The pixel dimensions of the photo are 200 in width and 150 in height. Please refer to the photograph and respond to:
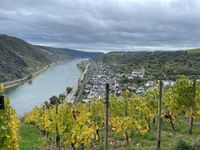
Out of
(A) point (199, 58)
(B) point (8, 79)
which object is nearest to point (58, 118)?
(A) point (199, 58)

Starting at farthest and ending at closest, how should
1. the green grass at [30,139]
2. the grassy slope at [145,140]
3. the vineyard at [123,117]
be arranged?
the green grass at [30,139]
the grassy slope at [145,140]
the vineyard at [123,117]

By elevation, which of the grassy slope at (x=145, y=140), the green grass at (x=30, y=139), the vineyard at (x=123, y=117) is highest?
the vineyard at (x=123, y=117)

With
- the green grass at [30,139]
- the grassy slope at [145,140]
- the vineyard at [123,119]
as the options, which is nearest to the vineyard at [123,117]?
the vineyard at [123,119]

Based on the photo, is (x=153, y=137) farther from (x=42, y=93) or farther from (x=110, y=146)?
(x=42, y=93)

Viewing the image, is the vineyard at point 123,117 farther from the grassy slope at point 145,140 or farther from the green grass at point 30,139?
the green grass at point 30,139

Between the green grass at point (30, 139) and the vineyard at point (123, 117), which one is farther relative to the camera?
the green grass at point (30, 139)

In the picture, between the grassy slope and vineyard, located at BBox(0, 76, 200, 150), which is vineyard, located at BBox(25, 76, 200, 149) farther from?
the grassy slope

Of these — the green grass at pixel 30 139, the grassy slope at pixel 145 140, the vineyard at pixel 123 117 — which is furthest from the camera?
the green grass at pixel 30 139

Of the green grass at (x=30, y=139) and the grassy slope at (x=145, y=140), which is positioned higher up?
the grassy slope at (x=145, y=140)

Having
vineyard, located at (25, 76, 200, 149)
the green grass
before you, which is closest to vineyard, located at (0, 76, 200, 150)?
vineyard, located at (25, 76, 200, 149)
